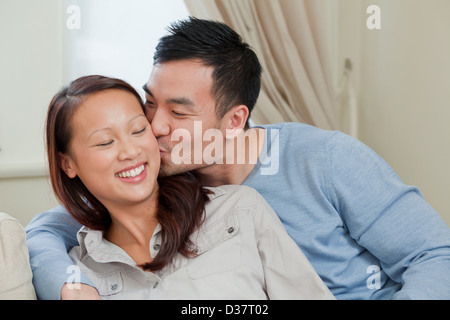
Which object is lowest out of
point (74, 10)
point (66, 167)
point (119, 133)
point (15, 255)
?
point (15, 255)

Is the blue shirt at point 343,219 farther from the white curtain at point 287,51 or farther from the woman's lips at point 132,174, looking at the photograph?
the white curtain at point 287,51

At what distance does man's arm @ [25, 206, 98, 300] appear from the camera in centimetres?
119

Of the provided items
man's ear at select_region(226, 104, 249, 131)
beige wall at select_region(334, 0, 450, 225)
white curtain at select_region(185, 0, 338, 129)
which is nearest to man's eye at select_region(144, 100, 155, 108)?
man's ear at select_region(226, 104, 249, 131)

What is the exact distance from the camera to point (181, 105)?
4.74 feet

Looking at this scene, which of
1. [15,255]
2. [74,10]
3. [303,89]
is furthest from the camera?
[303,89]

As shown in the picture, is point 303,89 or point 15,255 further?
point 303,89

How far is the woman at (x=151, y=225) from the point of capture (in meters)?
1.22

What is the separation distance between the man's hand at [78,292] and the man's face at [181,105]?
1.31 feet

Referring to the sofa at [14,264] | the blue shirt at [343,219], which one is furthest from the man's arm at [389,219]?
the sofa at [14,264]

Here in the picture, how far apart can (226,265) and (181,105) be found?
1.59 feet

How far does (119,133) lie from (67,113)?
5.8 inches

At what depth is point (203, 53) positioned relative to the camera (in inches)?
58.5
